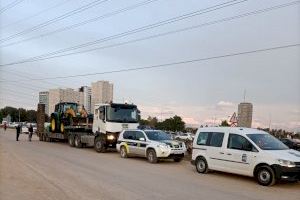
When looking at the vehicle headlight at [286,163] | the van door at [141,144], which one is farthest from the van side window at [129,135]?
the vehicle headlight at [286,163]

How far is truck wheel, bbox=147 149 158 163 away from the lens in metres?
22.0

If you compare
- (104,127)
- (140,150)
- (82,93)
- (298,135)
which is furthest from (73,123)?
(298,135)

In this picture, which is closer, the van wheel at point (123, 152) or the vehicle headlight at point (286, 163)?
the vehicle headlight at point (286, 163)

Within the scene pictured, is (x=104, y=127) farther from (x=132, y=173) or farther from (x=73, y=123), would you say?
(x=132, y=173)

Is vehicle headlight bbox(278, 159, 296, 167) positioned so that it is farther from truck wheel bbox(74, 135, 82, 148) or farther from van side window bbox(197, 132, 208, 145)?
truck wheel bbox(74, 135, 82, 148)

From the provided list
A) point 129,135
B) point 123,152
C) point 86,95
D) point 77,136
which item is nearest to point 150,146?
point 129,135

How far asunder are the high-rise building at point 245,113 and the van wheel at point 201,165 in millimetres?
9575

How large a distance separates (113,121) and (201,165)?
38.2 ft

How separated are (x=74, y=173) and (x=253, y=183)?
6278mm

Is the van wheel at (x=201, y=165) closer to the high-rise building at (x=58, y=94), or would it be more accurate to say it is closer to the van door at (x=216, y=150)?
the van door at (x=216, y=150)

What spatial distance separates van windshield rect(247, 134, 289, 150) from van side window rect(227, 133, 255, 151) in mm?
226

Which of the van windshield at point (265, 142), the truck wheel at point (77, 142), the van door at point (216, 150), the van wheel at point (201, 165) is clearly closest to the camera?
the van windshield at point (265, 142)

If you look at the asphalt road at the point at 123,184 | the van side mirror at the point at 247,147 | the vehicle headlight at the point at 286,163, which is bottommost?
the asphalt road at the point at 123,184

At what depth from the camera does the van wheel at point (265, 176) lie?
1452 centimetres
